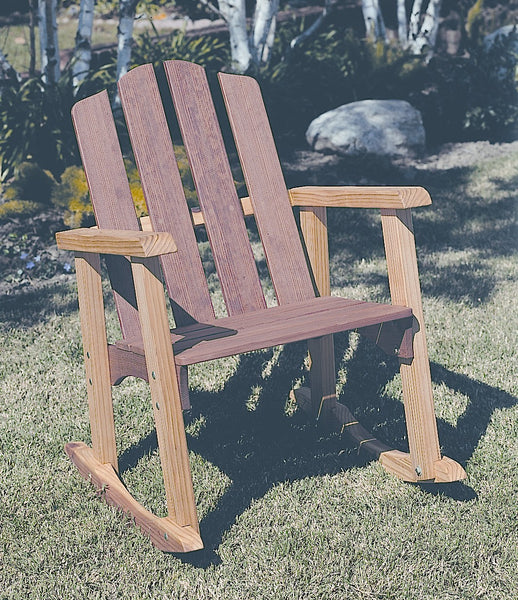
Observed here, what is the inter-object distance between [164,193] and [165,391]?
891 mm

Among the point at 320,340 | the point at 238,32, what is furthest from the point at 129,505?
the point at 238,32

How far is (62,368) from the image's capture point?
3453 millimetres

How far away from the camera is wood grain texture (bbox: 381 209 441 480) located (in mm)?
2398

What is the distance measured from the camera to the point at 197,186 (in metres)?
2.81

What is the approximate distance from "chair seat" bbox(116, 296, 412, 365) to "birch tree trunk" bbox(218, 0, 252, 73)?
5.23 m

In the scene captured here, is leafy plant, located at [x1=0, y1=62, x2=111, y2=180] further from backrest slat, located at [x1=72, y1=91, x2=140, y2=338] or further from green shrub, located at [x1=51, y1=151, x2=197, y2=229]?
backrest slat, located at [x1=72, y1=91, x2=140, y2=338]

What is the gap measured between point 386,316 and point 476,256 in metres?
2.77

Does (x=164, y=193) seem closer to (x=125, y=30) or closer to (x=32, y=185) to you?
(x=32, y=185)

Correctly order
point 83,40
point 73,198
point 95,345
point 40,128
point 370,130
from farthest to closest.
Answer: point 370,130 < point 83,40 < point 40,128 < point 73,198 < point 95,345

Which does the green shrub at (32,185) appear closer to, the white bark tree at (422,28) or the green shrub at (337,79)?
the green shrub at (337,79)

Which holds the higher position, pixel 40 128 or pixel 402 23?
pixel 402 23

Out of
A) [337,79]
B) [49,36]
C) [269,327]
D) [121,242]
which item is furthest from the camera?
[337,79]

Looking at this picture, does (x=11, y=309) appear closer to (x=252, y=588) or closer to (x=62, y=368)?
Answer: (x=62, y=368)

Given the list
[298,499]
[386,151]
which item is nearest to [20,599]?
[298,499]
